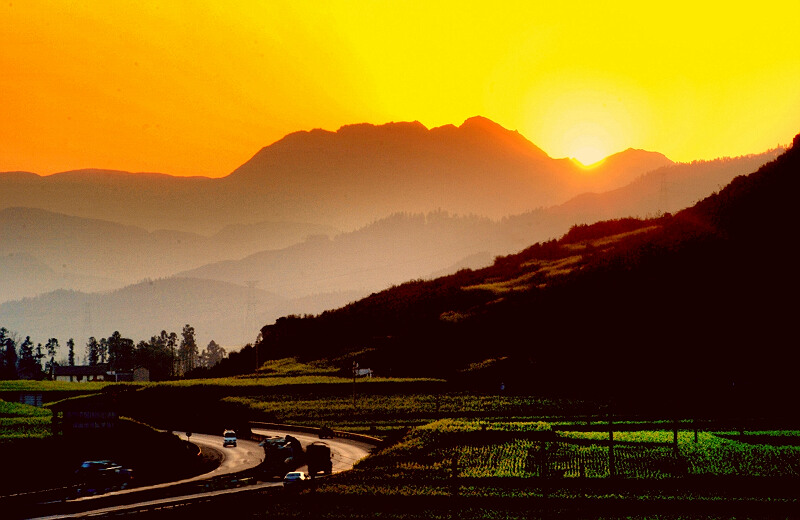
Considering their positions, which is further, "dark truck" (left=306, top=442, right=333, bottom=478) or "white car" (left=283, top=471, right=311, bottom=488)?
"dark truck" (left=306, top=442, right=333, bottom=478)

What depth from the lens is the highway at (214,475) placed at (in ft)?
239

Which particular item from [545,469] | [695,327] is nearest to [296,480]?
[545,469]

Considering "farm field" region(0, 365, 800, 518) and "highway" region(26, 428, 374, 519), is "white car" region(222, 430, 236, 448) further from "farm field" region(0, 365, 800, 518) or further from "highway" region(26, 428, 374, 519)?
"farm field" region(0, 365, 800, 518)

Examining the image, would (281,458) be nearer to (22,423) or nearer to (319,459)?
(319,459)

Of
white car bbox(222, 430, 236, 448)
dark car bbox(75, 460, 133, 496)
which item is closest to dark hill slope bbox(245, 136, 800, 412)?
white car bbox(222, 430, 236, 448)

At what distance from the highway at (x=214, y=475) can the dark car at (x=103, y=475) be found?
2848mm

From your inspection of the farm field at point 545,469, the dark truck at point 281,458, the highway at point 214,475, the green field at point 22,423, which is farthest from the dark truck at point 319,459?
the green field at point 22,423

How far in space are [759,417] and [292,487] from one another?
66546mm

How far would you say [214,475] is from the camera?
95.2 m

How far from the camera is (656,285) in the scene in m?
188

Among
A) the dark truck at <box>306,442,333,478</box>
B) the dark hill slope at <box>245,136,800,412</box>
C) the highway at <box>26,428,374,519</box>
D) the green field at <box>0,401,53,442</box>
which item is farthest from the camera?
the dark hill slope at <box>245,136,800,412</box>

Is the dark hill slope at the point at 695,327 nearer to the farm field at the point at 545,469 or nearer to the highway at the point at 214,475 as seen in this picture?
the farm field at the point at 545,469

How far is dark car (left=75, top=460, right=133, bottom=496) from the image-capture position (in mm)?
86250

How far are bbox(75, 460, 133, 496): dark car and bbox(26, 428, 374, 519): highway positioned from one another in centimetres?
285
